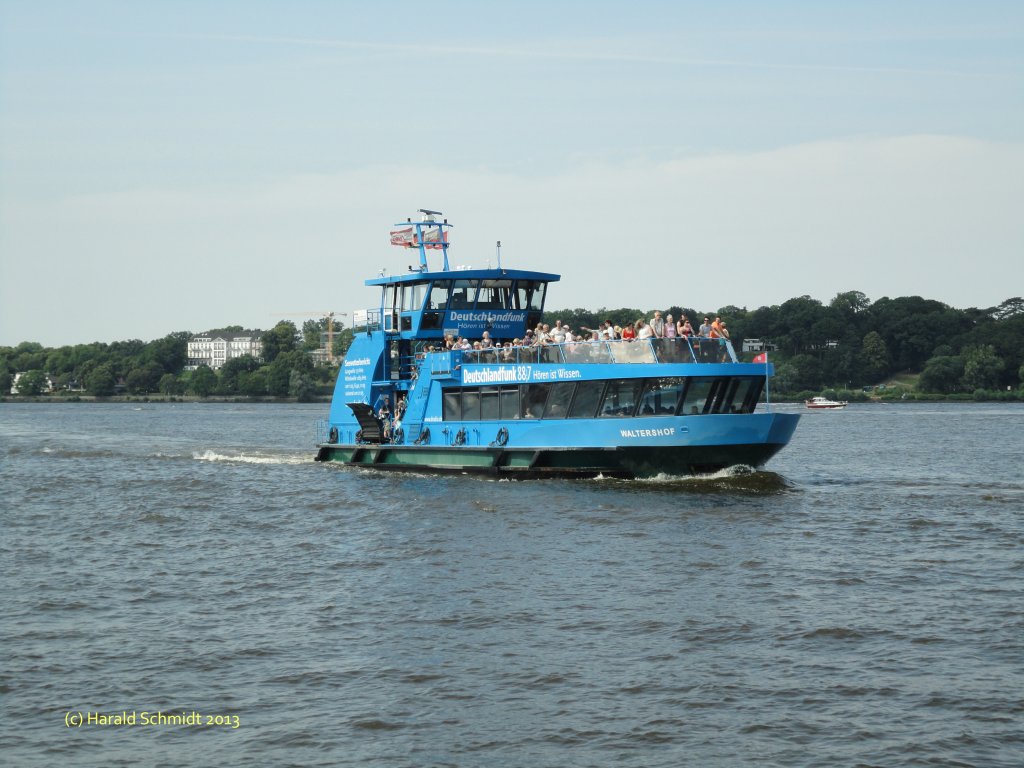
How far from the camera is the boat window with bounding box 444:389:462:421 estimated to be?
33.9 meters

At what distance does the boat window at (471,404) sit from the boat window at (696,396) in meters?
6.98

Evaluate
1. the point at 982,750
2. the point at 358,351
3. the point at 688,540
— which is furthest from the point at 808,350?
the point at 982,750

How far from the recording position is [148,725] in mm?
12406

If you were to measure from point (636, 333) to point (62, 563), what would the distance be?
15625 millimetres

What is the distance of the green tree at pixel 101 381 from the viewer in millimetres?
184250

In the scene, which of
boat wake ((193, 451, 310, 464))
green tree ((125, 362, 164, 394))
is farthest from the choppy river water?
green tree ((125, 362, 164, 394))

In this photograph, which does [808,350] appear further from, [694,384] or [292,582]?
[292,582]

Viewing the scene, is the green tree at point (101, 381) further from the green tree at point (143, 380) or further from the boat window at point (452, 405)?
the boat window at point (452, 405)

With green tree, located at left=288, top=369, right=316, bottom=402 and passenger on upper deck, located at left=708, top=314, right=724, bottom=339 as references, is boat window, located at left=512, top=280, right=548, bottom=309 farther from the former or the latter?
green tree, located at left=288, top=369, right=316, bottom=402

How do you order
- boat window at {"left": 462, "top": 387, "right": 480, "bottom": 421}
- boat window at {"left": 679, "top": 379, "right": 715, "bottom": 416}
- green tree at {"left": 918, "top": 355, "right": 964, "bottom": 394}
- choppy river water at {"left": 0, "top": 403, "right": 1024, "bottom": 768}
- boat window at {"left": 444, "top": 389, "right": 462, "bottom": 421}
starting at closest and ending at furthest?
choppy river water at {"left": 0, "top": 403, "right": 1024, "bottom": 768} → boat window at {"left": 679, "top": 379, "right": 715, "bottom": 416} → boat window at {"left": 462, "top": 387, "right": 480, "bottom": 421} → boat window at {"left": 444, "top": 389, "right": 462, "bottom": 421} → green tree at {"left": 918, "top": 355, "right": 964, "bottom": 394}

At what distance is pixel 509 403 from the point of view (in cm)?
3203

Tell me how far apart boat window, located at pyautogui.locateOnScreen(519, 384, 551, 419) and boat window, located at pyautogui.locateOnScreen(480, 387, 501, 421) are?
1.05 metres

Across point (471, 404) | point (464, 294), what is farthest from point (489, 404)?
point (464, 294)

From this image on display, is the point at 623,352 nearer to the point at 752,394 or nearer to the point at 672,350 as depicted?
the point at 672,350
